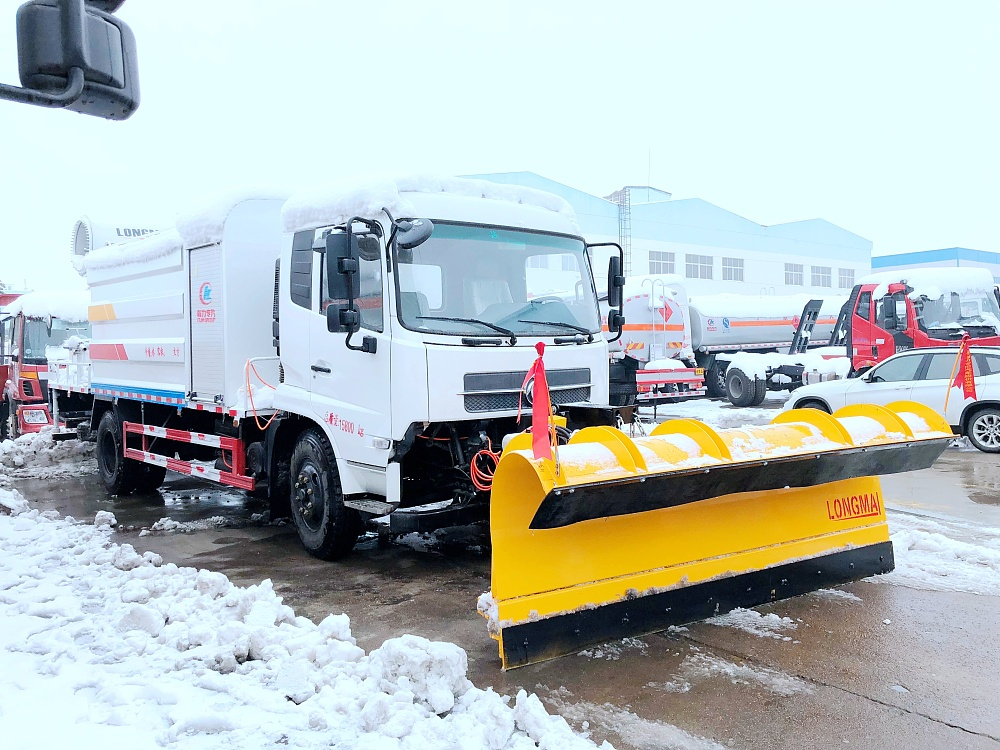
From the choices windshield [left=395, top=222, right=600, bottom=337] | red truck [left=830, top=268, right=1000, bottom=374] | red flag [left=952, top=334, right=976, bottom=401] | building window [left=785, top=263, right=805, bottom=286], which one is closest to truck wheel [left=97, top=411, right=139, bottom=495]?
windshield [left=395, top=222, right=600, bottom=337]

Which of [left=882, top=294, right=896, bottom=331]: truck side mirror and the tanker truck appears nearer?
the tanker truck

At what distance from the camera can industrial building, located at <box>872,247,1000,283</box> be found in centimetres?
6631

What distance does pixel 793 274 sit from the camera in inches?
2055

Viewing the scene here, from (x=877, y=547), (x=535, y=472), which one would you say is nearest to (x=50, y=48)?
(x=535, y=472)

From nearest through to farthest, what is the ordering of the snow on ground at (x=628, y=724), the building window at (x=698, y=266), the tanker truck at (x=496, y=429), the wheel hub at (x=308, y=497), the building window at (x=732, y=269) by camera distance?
1. the snow on ground at (x=628, y=724)
2. the tanker truck at (x=496, y=429)
3. the wheel hub at (x=308, y=497)
4. the building window at (x=698, y=266)
5. the building window at (x=732, y=269)

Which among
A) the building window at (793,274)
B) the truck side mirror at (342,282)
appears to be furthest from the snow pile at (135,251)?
the building window at (793,274)

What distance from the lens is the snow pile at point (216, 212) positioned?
23.8 ft

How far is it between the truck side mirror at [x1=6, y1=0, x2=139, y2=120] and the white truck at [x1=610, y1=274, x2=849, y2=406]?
14340mm

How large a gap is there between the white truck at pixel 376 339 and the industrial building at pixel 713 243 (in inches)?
1203

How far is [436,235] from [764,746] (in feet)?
12.4

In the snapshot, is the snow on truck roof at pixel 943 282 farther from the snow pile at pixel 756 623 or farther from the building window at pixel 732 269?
the building window at pixel 732 269

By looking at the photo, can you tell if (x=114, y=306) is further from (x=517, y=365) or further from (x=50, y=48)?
(x=50, y=48)

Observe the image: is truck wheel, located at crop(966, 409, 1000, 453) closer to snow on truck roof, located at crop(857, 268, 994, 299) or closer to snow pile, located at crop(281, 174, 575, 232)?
snow on truck roof, located at crop(857, 268, 994, 299)

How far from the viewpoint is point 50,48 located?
2279mm
